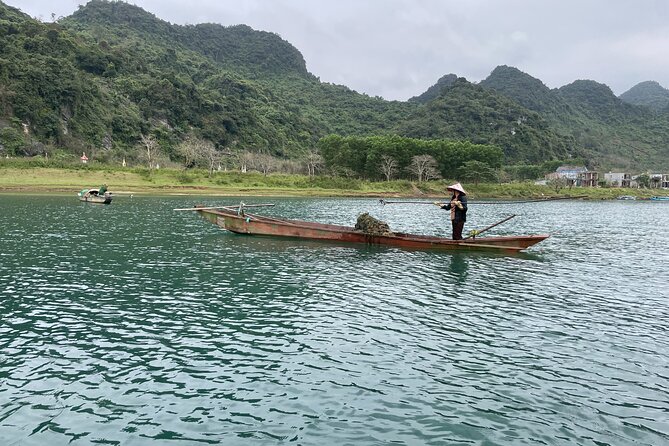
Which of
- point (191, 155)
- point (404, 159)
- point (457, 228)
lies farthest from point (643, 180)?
point (457, 228)

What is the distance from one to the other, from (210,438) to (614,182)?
7234 inches

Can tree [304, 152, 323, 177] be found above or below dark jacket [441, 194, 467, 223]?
above

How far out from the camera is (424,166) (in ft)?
372

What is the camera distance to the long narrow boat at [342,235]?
29.2m

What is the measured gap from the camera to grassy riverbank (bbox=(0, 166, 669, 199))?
245ft

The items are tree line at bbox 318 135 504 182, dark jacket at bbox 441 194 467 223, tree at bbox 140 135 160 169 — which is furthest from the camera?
tree line at bbox 318 135 504 182

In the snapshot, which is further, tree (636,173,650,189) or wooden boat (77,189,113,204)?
tree (636,173,650,189)

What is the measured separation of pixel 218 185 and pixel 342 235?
2439 inches

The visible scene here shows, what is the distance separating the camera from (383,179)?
4715 inches

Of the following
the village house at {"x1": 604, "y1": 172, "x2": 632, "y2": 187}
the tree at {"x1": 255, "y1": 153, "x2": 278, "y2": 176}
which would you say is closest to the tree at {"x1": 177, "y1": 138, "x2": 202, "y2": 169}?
the tree at {"x1": 255, "y1": 153, "x2": 278, "y2": 176}

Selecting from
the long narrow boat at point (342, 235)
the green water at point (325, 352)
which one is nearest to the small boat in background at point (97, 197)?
the long narrow boat at point (342, 235)

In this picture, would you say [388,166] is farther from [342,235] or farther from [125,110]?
[342,235]

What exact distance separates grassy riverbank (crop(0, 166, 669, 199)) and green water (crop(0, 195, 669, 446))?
5533 cm

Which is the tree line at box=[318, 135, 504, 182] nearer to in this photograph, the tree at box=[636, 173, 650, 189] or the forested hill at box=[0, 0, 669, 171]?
the forested hill at box=[0, 0, 669, 171]
